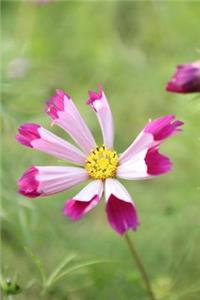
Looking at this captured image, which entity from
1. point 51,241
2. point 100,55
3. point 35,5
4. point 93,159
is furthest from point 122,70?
point 93,159

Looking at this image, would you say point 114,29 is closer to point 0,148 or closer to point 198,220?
point 0,148

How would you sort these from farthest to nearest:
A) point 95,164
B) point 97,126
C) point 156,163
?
point 97,126 → point 95,164 → point 156,163

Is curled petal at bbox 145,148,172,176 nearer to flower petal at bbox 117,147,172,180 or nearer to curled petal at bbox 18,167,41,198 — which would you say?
flower petal at bbox 117,147,172,180

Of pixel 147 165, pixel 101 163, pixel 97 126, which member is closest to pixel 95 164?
pixel 101 163

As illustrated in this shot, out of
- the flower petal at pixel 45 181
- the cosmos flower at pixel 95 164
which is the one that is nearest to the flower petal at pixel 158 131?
the cosmos flower at pixel 95 164

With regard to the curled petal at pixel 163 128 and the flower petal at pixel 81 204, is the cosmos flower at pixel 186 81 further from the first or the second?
the flower petal at pixel 81 204

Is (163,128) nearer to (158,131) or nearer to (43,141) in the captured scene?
(158,131)

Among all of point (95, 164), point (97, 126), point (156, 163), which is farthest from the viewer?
point (97, 126)

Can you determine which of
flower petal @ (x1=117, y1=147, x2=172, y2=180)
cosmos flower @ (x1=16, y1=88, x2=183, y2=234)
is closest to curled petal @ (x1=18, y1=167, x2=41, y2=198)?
cosmos flower @ (x1=16, y1=88, x2=183, y2=234)
